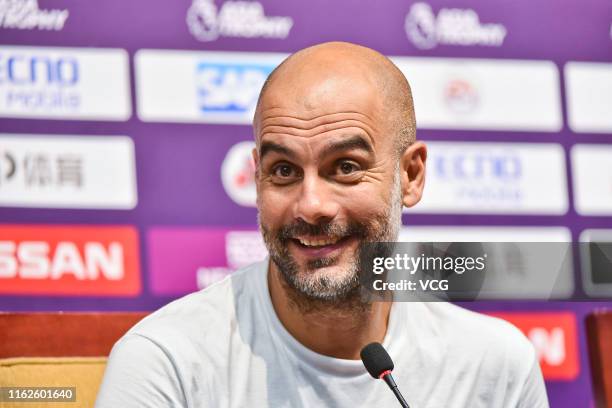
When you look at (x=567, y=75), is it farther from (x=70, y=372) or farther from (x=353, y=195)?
(x=70, y=372)

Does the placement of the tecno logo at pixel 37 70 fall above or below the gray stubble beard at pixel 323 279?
above

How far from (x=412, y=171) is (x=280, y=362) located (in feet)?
1.49

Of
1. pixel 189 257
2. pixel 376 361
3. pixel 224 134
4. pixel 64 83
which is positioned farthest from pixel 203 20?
pixel 376 361

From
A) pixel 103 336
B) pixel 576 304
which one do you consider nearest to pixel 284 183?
pixel 103 336

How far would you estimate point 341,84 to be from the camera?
1562 millimetres

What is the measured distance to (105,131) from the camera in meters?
2.79

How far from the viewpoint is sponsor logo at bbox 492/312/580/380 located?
2.97m

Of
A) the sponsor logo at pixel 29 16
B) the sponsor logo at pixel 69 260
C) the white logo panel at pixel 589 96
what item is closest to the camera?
the sponsor logo at pixel 69 260

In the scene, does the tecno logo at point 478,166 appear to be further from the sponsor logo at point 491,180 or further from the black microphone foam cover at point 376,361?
the black microphone foam cover at point 376,361

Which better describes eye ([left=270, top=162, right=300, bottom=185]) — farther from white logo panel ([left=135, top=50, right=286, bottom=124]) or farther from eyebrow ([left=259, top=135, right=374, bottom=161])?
white logo panel ([left=135, top=50, right=286, bottom=124])

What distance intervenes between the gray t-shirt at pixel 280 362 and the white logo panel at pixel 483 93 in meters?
1.38

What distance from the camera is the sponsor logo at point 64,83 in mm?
2744

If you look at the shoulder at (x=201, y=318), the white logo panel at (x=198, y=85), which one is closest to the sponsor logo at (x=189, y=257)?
the white logo panel at (x=198, y=85)

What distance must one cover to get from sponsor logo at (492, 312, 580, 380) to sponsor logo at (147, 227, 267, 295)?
905 millimetres
